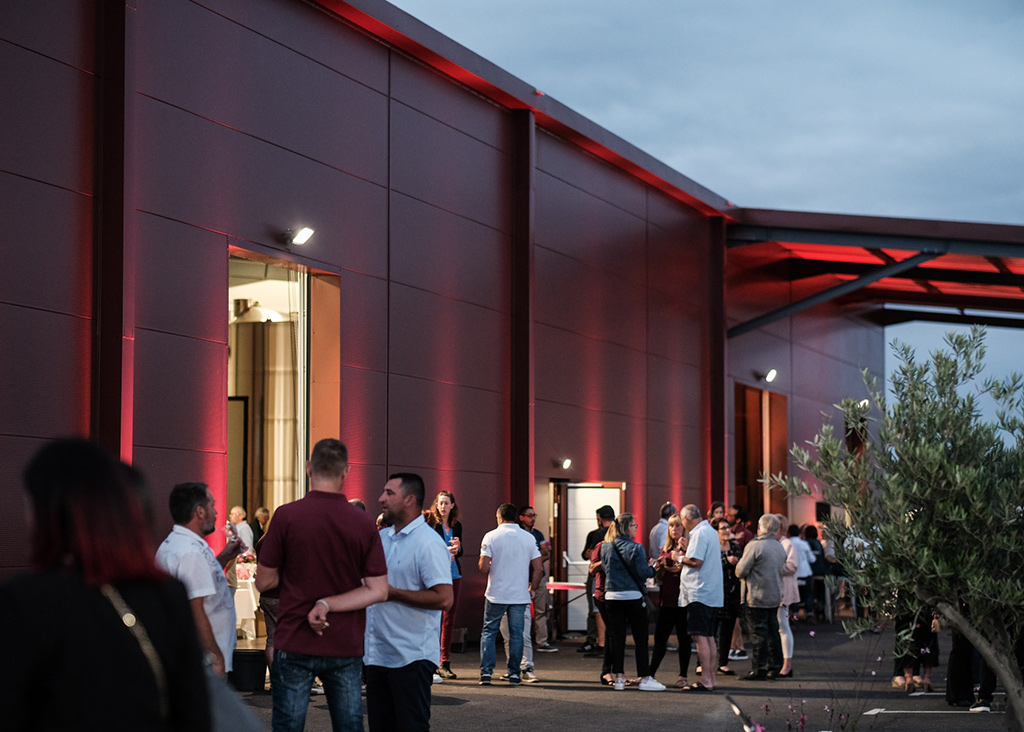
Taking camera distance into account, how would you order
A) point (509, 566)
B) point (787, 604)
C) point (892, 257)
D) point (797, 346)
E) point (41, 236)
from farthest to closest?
point (797, 346) < point (892, 257) < point (787, 604) < point (509, 566) < point (41, 236)

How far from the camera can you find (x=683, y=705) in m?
10.8

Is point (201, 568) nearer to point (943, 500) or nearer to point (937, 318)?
point (943, 500)

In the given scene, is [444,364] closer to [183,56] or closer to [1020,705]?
[183,56]

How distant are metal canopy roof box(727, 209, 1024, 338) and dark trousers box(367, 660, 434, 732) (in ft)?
56.8

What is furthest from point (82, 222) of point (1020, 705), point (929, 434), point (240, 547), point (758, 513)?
Answer: point (758, 513)

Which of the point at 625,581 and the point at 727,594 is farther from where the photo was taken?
the point at 727,594

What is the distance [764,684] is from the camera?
40.9ft

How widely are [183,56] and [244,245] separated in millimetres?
1874

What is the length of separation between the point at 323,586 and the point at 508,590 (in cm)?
679

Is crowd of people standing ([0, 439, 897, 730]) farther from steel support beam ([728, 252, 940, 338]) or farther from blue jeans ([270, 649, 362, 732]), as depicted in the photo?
steel support beam ([728, 252, 940, 338])

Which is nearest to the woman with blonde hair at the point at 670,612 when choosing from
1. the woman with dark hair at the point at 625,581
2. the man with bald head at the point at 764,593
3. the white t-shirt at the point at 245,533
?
the woman with dark hair at the point at 625,581

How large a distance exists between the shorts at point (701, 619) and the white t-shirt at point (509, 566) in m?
1.57

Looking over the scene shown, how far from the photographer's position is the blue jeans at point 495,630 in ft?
38.9

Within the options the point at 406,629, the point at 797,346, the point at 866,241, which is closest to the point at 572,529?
the point at 866,241
